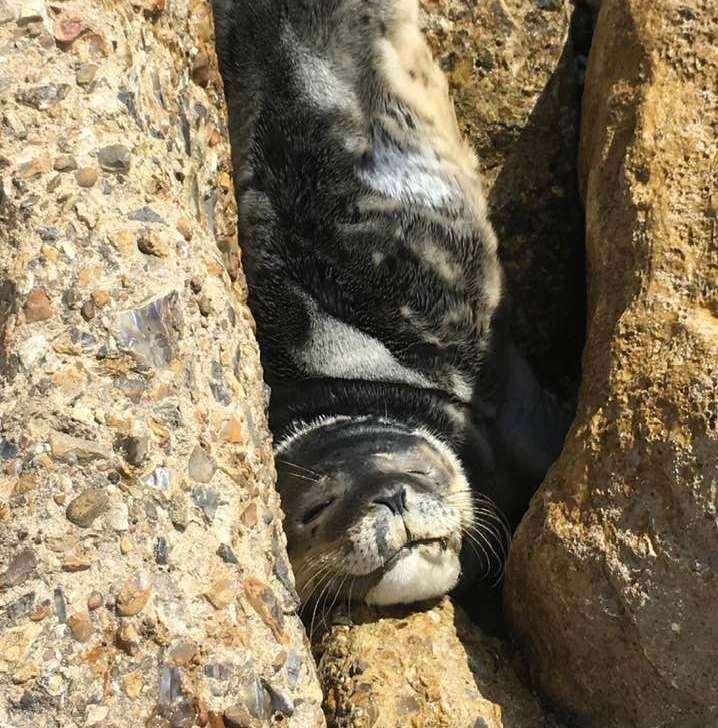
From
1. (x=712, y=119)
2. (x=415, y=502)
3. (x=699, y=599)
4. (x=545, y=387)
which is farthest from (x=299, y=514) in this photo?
(x=712, y=119)

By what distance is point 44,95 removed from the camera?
2.80 metres

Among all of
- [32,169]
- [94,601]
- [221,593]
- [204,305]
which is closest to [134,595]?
[94,601]

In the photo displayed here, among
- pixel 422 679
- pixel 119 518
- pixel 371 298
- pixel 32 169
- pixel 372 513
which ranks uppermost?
pixel 32 169

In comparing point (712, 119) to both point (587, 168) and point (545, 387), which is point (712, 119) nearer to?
point (587, 168)

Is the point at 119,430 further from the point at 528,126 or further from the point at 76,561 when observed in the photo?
the point at 528,126

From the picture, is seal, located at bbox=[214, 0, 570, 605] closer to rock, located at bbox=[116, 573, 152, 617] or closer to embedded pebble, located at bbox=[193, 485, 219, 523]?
embedded pebble, located at bbox=[193, 485, 219, 523]

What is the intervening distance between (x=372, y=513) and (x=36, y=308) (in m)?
1.48

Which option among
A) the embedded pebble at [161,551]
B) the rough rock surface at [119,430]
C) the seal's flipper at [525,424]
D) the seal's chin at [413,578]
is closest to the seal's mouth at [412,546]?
the seal's chin at [413,578]

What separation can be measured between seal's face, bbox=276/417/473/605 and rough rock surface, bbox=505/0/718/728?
36 cm

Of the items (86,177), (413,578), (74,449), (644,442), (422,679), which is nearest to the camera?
(74,449)

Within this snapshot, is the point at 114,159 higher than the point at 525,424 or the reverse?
higher

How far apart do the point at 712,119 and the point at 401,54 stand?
3.90ft

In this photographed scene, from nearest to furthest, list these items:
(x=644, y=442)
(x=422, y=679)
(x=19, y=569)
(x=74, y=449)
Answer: (x=19, y=569), (x=74, y=449), (x=644, y=442), (x=422, y=679)

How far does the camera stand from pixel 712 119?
3.39m
